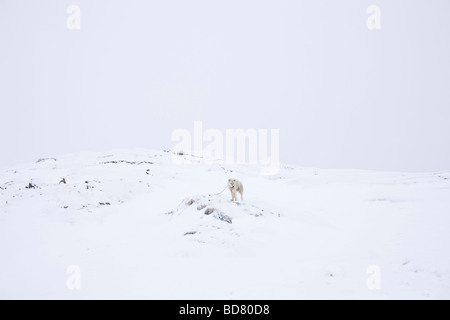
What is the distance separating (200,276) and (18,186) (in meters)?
19.7

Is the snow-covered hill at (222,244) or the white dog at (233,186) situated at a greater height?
the white dog at (233,186)

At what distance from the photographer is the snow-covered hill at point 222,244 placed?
7.91 m

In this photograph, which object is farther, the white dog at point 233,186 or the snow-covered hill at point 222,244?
the white dog at point 233,186

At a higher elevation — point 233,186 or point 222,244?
point 233,186

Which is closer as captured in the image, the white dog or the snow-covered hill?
the snow-covered hill

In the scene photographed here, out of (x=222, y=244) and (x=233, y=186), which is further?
(x=233, y=186)

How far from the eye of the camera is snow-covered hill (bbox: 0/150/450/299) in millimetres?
7914

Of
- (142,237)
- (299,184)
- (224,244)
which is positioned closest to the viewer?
(224,244)

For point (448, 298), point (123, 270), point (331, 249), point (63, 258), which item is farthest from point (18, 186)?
point (448, 298)

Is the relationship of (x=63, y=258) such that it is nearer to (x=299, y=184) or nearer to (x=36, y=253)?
(x=36, y=253)

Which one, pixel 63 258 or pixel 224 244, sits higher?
pixel 224 244

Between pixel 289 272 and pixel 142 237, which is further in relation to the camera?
pixel 142 237

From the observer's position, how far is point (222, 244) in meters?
10.2
